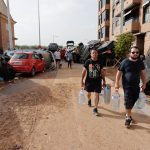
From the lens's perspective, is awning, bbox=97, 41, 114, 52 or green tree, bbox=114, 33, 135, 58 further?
awning, bbox=97, 41, 114, 52

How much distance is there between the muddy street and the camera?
4.52 meters

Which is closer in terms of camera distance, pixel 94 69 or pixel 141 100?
pixel 141 100

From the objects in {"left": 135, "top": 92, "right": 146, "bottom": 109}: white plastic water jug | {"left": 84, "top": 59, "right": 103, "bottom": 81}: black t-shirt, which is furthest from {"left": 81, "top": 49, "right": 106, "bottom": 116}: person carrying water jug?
{"left": 135, "top": 92, "right": 146, "bottom": 109}: white plastic water jug

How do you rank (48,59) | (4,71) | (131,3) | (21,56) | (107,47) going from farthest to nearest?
(131,3), (48,59), (107,47), (21,56), (4,71)

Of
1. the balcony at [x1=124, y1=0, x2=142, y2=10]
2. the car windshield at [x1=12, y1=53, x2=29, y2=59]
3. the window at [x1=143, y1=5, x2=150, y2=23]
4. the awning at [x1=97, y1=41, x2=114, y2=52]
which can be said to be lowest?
the car windshield at [x1=12, y1=53, x2=29, y2=59]

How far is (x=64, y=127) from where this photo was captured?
5441 millimetres

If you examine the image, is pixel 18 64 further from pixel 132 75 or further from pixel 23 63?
pixel 132 75

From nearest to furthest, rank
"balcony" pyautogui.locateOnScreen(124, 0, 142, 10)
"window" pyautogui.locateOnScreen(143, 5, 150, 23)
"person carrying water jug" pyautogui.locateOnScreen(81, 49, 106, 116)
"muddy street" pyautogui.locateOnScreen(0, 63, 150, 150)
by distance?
1. "muddy street" pyautogui.locateOnScreen(0, 63, 150, 150)
2. "person carrying water jug" pyautogui.locateOnScreen(81, 49, 106, 116)
3. "window" pyautogui.locateOnScreen(143, 5, 150, 23)
4. "balcony" pyautogui.locateOnScreen(124, 0, 142, 10)

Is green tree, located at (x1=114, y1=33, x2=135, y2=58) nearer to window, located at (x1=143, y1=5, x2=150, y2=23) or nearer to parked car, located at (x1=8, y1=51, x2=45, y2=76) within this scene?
window, located at (x1=143, y1=5, x2=150, y2=23)

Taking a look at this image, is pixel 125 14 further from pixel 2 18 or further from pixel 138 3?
pixel 2 18

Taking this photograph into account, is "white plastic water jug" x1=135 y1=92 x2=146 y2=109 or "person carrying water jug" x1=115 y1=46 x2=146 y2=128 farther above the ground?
"person carrying water jug" x1=115 y1=46 x2=146 y2=128

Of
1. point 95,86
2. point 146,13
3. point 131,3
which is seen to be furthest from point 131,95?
point 131,3

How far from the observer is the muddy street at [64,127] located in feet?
14.8

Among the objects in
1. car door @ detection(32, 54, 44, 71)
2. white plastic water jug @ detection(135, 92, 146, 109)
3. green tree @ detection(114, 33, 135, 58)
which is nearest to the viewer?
white plastic water jug @ detection(135, 92, 146, 109)
